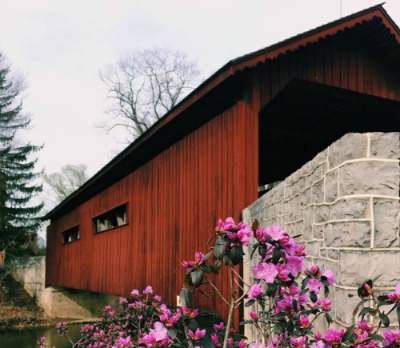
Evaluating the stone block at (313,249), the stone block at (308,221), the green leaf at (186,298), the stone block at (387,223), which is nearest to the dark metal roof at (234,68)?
the stone block at (308,221)

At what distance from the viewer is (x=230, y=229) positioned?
194 centimetres

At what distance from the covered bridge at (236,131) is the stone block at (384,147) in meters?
3.10

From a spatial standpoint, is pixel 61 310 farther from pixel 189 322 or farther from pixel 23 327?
pixel 189 322

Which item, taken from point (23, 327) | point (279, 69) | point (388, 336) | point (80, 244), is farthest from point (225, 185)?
point (23, 327)

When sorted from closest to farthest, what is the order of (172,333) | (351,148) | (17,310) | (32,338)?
(172,333), (351,148), (32,338), (17,310)

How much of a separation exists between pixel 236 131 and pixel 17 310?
1634 centimetres

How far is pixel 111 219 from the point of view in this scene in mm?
11711

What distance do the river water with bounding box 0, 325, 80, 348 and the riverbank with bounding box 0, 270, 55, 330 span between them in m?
0.78

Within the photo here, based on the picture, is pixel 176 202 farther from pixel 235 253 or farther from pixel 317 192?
pixel 235 253

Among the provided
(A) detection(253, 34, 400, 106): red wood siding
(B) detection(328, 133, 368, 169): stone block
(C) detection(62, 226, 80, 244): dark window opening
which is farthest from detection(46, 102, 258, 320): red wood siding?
(C) detection(62, 226, 80, 244): dark window opening

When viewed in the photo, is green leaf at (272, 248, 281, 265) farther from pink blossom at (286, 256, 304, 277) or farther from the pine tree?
the pine tree

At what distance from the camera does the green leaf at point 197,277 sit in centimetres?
192

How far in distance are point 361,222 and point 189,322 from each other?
877 millimetres

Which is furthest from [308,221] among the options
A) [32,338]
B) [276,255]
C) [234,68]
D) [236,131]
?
[32,338]
